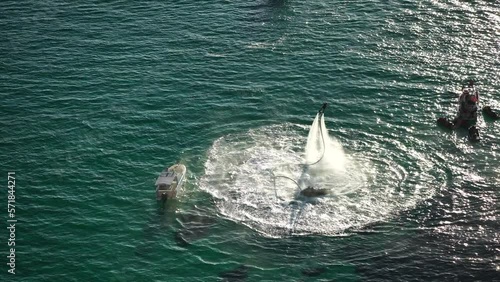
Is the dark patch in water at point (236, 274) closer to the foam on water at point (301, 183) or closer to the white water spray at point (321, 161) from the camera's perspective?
the foam on water at point (301, 183)

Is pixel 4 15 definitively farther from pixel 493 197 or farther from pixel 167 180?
pixel 493 197

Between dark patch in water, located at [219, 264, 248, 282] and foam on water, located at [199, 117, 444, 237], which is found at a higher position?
foam on water, located at [199, 117, 444, 237]

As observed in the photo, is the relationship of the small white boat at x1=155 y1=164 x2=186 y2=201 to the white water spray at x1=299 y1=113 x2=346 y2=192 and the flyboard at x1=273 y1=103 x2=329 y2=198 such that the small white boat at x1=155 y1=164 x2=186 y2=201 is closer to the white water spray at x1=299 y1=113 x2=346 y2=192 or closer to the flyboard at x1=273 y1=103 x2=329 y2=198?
the flyboard at x1=273 y1=103 x2=329 y2=198

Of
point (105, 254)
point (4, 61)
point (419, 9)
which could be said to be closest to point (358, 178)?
point (105, 254)

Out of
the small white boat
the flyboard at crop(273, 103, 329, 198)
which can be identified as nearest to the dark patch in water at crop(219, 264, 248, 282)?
the flyboard at crop(273, 103, 329, 198)

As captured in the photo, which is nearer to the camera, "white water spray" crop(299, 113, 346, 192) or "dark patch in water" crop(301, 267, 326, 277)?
"dark patch in water" crop(301, 267, 326, 277)

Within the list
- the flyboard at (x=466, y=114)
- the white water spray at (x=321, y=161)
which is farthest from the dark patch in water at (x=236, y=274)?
the flyboard at (x=466, y=114)
